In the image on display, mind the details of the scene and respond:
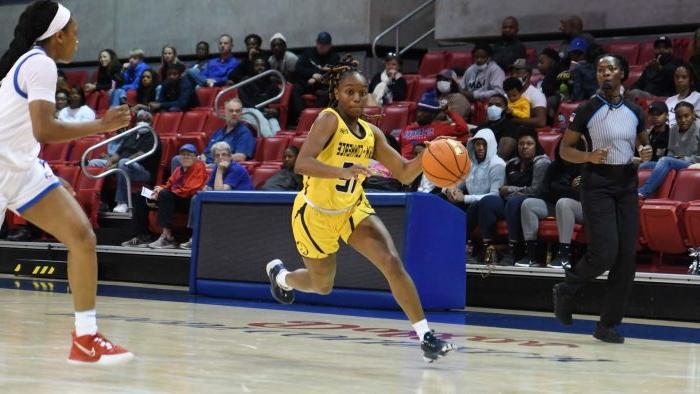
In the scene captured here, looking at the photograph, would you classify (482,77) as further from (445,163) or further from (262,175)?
(445,163)

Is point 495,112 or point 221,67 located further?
point 221,67

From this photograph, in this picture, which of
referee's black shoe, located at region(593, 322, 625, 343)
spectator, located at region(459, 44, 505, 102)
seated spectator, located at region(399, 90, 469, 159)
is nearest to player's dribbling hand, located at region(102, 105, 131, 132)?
referee's black shoe, located at region(593, 322, 625, 343)

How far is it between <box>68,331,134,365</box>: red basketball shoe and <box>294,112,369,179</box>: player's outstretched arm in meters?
1.46

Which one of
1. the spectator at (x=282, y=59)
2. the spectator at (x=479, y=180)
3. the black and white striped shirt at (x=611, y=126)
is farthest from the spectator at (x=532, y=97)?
the black and white striped shirt at (x=611, y=126)

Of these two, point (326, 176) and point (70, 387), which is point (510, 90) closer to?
point (326, 176)

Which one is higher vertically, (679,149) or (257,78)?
(257,78)

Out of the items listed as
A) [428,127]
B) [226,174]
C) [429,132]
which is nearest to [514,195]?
[429,132]

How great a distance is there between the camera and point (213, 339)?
7.21 meters

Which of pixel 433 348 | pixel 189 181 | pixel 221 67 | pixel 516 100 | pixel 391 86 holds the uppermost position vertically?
pixel 221 67

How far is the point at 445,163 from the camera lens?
21.2 feet

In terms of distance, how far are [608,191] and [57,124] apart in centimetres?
409

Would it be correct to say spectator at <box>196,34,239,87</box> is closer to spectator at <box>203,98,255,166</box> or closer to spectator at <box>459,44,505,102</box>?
spectator at <box>203,98,255,166</box>

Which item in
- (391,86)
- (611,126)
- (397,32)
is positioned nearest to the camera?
(611,126)

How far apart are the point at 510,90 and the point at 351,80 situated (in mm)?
6541
